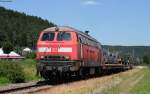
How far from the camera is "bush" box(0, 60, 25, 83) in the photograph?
3109cm

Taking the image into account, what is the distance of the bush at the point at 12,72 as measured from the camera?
31091 mm

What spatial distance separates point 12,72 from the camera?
31141mm

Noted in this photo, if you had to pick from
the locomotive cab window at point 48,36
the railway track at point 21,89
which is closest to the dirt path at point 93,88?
the railway track at point 21,89

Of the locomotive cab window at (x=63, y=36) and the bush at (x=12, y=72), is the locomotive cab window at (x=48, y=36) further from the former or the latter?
the bush at (x=12, y=72)

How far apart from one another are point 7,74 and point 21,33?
541 feet

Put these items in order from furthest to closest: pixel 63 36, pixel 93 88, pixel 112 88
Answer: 1. pixel 63 36
2. pixel 93 88
3. pixel 112 88

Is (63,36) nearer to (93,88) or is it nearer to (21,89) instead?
(21,89)

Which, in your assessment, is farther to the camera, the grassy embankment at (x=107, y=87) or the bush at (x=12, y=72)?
the bush at (x=12, y=72)

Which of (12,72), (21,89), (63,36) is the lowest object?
(21,89)

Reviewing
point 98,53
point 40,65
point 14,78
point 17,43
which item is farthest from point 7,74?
point 17,43

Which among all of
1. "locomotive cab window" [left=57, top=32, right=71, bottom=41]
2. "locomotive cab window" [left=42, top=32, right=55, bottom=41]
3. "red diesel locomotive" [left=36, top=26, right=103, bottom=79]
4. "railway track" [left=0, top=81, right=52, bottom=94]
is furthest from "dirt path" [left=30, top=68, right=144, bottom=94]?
"locomotive cab window" [left=42, top=32, right=55, bottom=41]

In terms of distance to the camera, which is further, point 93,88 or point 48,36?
point 48,36

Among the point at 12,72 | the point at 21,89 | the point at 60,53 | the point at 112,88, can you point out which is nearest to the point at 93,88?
the point at 112,88

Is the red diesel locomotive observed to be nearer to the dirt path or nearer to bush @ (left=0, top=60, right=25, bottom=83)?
the dirt path
